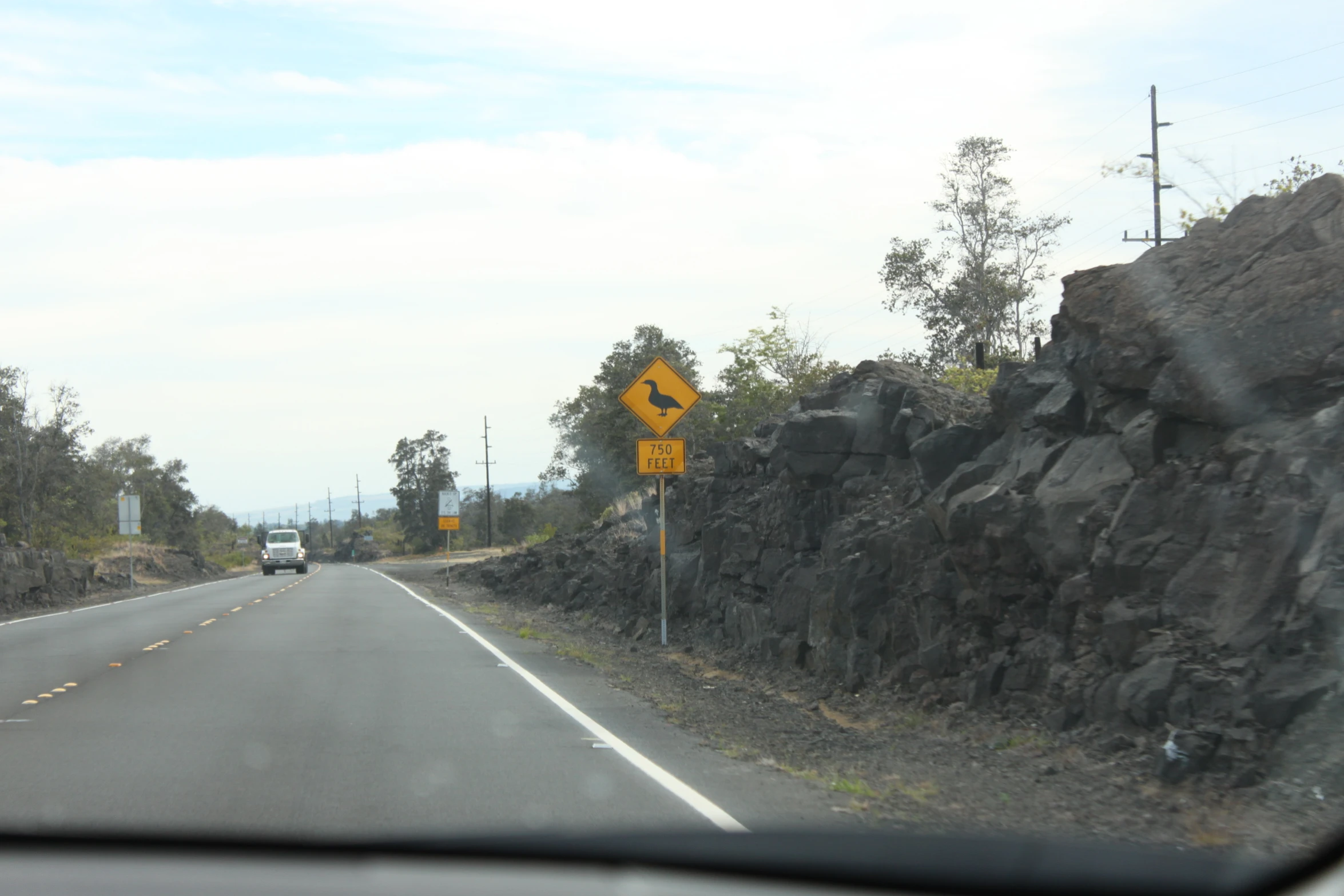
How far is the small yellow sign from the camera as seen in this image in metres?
16.8

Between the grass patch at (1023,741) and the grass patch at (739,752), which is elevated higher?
the grass patch at (1023,741)

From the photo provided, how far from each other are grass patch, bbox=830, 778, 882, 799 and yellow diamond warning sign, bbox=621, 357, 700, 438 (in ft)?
31.8

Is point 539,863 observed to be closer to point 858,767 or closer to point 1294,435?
point 858,767

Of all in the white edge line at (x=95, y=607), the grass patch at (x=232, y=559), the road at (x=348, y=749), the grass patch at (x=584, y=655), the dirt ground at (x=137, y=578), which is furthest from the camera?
the grass patch at (x=232, y=559)

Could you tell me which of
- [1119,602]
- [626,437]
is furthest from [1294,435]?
[626,437]

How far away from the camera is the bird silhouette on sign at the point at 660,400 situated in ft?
56.3

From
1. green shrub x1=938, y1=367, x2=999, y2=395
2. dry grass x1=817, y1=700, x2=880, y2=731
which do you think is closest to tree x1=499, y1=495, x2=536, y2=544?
green shrub x1=938, y1=367, x2=999, y2=395

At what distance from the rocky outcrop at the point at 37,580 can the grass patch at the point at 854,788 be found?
2842cm

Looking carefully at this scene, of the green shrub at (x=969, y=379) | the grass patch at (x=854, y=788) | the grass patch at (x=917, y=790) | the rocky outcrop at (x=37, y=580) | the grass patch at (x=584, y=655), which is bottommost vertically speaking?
the grass patch at (x=584, y=655)

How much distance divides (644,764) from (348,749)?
2329mm

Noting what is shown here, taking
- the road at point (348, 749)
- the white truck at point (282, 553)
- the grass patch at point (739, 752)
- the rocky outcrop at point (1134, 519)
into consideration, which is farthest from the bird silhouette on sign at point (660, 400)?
the white truck at point (282, 553)

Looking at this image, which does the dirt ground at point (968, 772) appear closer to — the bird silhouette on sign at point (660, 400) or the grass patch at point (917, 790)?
the grass patch at point (917, 790)

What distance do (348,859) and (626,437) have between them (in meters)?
36.2

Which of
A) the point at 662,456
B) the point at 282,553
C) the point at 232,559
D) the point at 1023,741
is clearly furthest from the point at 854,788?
the point at 232,559
